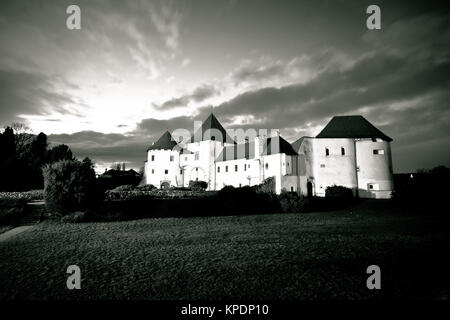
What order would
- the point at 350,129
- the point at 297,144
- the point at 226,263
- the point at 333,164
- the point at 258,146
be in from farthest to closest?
the point at 258,146, the point at 297,144, the point at 350,129, the point at 333,164, the point at 226,263

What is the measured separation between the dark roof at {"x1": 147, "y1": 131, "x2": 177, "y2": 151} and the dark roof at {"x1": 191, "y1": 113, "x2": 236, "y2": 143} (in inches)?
177

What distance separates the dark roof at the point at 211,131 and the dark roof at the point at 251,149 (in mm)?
3538

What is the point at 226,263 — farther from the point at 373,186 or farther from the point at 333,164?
the point at 373,186

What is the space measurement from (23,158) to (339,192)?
47.2m

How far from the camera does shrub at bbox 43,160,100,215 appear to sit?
15930 millimetres

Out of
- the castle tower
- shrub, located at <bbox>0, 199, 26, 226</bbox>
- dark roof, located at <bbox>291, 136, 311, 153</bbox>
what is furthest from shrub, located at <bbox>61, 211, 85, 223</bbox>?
the castle tower

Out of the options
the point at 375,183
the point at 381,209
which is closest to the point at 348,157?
the point at 375,183

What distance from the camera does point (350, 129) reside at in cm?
3416

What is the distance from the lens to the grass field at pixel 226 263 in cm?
536

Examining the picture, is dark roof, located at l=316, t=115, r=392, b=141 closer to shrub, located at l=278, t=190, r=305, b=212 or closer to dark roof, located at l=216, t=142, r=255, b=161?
dark roof, located at l=216, t=142, r=255, b=161

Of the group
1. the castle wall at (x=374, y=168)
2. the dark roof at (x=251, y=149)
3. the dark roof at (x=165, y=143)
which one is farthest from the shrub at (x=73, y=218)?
the dark roof at (x=165, y=143)

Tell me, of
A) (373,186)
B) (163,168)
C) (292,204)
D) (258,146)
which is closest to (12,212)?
(292,204)

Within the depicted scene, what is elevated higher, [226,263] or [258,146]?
[258,146]

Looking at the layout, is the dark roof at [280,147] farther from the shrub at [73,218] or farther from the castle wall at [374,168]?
the shrub at [73,218]
